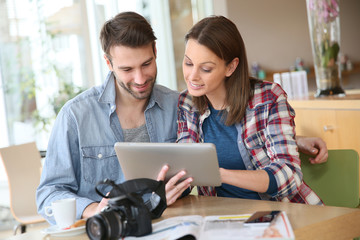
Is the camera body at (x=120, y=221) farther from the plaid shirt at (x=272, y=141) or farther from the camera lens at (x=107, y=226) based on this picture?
the plaid shirt at (x=272, y=141)

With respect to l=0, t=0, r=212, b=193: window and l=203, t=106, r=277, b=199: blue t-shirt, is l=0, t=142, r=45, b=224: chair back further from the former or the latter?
l=203, t=106, r=277, b=199: blue t-shirt

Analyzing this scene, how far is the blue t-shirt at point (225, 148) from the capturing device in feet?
5.96

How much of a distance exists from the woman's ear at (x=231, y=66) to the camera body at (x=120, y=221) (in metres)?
0.81

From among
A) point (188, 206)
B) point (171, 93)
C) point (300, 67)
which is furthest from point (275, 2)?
point (188, 206)

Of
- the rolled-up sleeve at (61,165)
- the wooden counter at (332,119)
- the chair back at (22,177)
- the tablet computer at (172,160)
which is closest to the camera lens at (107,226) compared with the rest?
the tablet computer at (172,160)

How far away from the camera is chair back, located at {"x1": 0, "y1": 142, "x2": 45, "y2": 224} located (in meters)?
3.38

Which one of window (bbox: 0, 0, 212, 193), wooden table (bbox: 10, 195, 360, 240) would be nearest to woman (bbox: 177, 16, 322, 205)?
wooden table (bbox: 10, 195, 360, 240)

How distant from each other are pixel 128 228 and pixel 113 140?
0.75 m

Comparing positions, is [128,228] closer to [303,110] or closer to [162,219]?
[162,219]

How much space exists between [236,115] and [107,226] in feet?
2.65

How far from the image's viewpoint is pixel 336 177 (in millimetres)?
1803

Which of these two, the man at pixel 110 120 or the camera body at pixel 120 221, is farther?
the man at pixel 110 120

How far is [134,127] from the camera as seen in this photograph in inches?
78.2

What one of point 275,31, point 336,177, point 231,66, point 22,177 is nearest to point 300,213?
point 336,177
